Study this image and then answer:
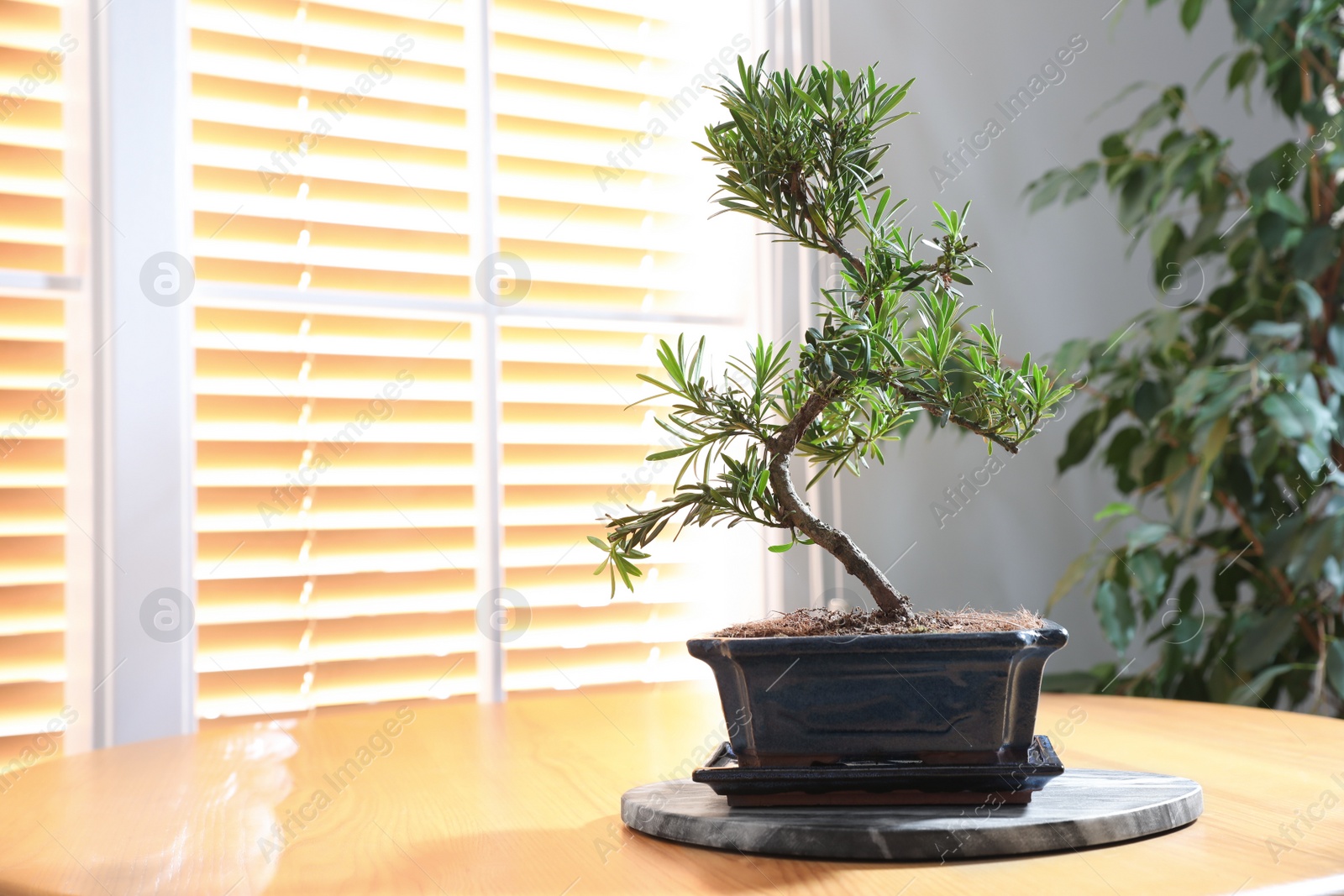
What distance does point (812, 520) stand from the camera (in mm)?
693

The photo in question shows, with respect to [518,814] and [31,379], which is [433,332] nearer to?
[31,379]

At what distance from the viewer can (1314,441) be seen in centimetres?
162

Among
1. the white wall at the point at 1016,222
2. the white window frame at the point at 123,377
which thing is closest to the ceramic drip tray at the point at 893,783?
the white window frame at the point at 123,377

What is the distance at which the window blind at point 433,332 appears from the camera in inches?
71.7

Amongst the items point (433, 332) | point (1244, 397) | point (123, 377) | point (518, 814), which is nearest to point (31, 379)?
point (123, 377)

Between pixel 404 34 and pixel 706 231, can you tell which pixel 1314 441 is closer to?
pixel 706 231

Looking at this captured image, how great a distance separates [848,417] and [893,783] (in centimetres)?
24

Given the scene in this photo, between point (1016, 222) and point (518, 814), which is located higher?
point (1016, 222)

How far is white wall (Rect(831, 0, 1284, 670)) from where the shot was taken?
7.41ft

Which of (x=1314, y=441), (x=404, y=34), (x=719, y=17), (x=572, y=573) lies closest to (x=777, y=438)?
(x=1314, y=441)

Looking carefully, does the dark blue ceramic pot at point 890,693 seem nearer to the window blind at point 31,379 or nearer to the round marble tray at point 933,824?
the round marble tray at point 933,824

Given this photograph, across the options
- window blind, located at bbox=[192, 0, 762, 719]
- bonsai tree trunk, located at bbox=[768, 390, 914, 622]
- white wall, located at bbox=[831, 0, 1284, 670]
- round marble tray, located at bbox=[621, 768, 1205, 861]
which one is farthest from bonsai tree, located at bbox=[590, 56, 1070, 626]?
white wall, located at bbox=[831, 0, 1284, 670]

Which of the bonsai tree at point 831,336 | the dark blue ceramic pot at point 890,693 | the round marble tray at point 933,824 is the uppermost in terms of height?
the bonsai tree at point 831,336

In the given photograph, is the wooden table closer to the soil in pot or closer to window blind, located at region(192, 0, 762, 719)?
the soil in pot
